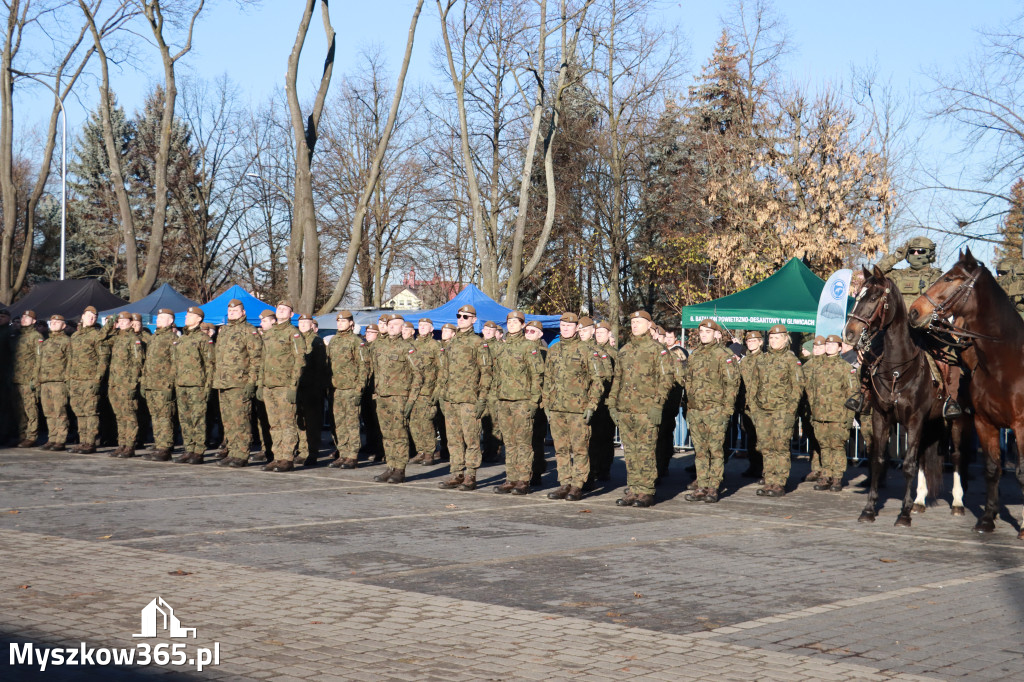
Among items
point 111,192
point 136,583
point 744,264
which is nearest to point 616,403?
point 136,583

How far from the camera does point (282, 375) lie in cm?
1591

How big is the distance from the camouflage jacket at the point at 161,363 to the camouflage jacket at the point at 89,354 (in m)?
1.31

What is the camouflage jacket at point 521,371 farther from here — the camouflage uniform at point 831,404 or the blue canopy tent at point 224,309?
the blue canopy tent at point 224,309

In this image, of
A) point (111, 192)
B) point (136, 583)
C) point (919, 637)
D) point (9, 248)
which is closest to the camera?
point (919, 637)

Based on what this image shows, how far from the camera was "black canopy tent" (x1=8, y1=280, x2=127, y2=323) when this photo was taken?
29891 millimetres

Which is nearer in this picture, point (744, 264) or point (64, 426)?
point (64, 426)

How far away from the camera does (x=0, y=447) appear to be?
19.3m

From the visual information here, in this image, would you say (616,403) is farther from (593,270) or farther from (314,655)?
(593,270)

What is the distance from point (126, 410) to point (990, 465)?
1261cm

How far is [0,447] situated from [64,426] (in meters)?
1.52

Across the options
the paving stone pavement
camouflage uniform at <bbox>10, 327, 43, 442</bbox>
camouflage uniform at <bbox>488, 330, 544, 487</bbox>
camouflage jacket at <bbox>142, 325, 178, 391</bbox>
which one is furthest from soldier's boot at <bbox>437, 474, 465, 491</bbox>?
camouflage uniform at <bbox>10, 327, 43, 442</bbox>

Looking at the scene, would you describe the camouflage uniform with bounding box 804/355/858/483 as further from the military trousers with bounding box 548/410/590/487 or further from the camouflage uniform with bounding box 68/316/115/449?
the camouflage uniform with bounding box 68/316/115/449

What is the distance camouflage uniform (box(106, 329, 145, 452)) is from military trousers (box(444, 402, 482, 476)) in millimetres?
5832

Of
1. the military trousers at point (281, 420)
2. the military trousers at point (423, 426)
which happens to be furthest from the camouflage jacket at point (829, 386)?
the military trousers at point (281, 420)
